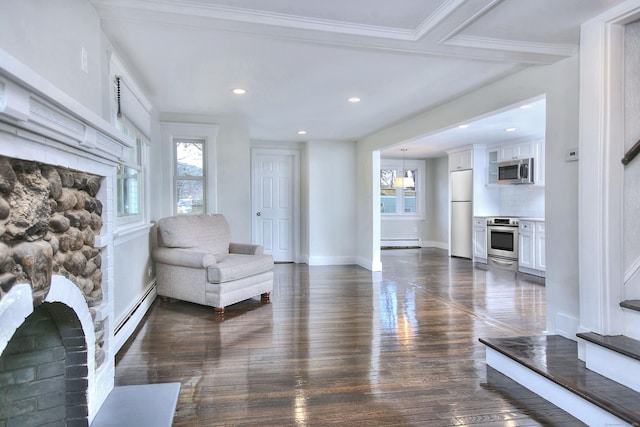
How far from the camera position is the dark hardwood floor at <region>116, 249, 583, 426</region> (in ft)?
6.92

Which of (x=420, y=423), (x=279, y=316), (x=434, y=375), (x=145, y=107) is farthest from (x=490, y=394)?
(x=145, y=107)

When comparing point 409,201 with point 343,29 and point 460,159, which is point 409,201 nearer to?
point 460,159

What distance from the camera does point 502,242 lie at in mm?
6719

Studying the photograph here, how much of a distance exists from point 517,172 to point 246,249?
473cm

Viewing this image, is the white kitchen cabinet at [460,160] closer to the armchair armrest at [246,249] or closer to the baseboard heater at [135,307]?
the armchair armrest at [246,249]

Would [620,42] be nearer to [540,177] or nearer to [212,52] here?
[212,52]

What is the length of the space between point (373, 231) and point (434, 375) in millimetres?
4118

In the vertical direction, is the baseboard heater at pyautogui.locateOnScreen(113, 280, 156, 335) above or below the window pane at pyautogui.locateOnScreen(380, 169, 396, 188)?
below

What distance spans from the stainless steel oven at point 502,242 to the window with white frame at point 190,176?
4924 millimetres

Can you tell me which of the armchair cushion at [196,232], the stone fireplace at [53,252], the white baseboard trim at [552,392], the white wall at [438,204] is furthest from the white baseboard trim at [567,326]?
the white wall at [438,204]

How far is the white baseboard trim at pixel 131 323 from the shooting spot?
2954mm

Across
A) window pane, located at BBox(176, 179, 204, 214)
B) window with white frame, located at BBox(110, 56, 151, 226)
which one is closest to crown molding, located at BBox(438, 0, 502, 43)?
window with white frame, located at BBox(110, 56, 151, 226)

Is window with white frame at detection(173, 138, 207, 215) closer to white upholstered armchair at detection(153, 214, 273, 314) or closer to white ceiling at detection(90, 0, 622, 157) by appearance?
white upholstered armchair at detection(153, 214, 273, 314)

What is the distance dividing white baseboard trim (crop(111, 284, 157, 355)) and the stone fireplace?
76cm
